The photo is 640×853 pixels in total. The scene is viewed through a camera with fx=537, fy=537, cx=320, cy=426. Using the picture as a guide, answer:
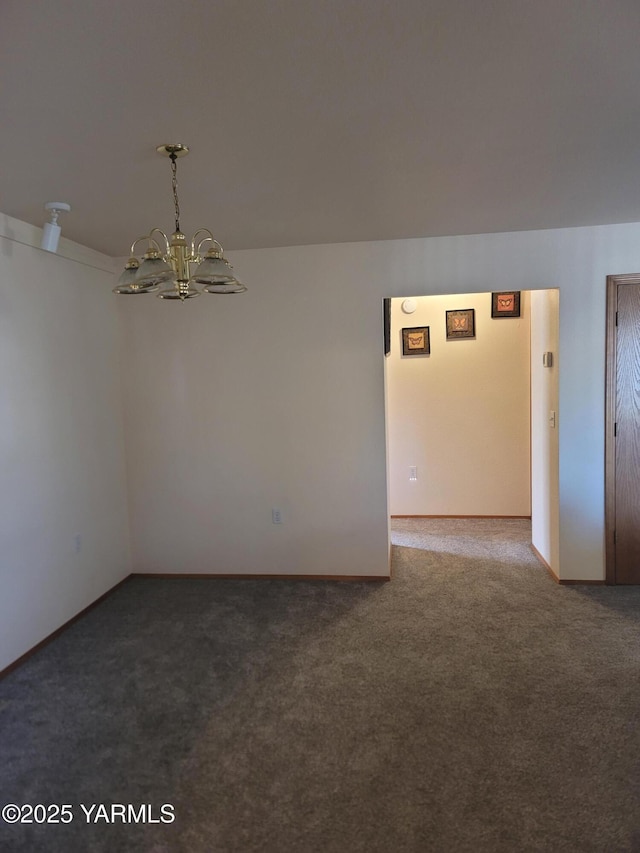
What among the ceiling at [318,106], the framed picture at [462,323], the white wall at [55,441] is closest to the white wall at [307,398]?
the white wall at [55,441]

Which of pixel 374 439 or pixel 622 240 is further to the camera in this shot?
pixel 374 439

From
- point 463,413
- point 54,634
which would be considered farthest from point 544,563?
point 54,634

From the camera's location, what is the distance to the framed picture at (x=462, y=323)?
5.11 m

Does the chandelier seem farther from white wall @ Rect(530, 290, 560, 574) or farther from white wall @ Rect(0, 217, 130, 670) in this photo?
white wall @ Rect(530, 290, 560, 574)

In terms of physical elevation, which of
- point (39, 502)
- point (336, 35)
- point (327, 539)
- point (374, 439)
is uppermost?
point (336, 35)

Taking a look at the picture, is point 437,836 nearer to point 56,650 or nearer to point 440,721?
point 440,721

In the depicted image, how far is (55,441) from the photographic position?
10.7 ft

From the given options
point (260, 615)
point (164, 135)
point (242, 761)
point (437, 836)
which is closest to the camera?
point (437, 836)

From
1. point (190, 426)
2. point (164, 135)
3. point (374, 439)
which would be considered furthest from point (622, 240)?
point (190, 426)

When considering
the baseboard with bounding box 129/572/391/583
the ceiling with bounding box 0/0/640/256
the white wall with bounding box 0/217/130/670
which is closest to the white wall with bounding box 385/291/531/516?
the baseboard with bounding box 129/572/391/583

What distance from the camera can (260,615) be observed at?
338 cm

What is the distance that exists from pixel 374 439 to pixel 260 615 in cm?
140

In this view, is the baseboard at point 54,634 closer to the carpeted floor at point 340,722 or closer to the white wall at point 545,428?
the carpeted floor at point 340,722

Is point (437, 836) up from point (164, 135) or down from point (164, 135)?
down
